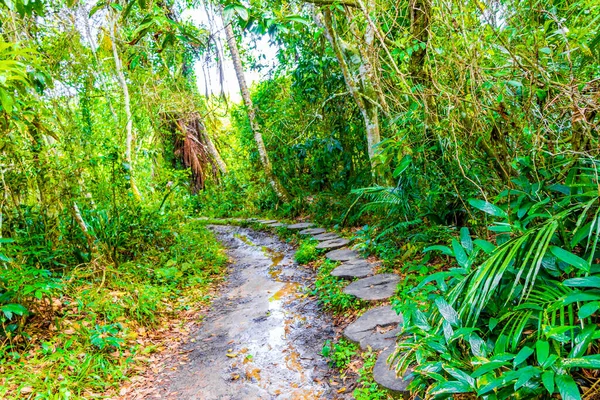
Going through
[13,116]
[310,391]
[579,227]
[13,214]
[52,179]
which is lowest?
[310,391]

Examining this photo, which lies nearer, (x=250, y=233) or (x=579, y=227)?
(x=579, y=227)

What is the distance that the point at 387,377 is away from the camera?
2105mm

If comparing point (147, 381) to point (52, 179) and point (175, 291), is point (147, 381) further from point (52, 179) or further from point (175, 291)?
point (52, 179)

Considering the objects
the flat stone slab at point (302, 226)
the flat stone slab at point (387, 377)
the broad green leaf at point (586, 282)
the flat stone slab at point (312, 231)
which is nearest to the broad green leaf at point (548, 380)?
the broad green leaf at point (586, 282)

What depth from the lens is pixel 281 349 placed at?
3.01 meters

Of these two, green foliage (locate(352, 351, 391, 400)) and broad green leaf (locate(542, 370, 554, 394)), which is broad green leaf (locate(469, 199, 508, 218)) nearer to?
broad green leaf (locate(542, 370, 554, 394))

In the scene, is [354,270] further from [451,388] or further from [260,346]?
[451,388]

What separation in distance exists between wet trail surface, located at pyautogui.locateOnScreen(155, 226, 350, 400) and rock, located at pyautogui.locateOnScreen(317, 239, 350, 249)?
0.46m

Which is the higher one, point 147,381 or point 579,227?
point 579,227

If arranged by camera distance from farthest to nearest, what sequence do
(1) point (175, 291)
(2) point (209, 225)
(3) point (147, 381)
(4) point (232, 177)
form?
(4) point (232, 177), (2) point (209, 225), (1) point (175, 291), (3) point (147, 381)

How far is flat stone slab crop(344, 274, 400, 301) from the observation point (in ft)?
10.6

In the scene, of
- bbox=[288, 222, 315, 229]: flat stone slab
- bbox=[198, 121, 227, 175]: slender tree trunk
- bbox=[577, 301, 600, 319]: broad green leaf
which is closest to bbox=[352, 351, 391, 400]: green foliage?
bbox=[577, 301, 600, 319]: broad green leaf

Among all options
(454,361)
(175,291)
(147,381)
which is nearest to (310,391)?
(454,361)

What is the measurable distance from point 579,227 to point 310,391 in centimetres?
191
